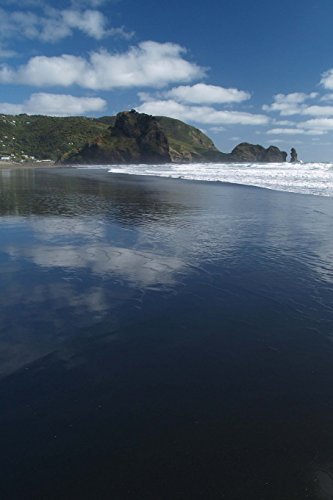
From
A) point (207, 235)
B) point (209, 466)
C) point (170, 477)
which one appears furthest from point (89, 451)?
point (207, 235)

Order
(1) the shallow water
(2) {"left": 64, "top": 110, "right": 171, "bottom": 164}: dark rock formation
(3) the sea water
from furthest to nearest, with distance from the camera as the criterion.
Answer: (2) {"left": 64, "top": 110, "right": 171, "bottom": 164}: dark rock formation
(3) the sea water
(1) the shallow water

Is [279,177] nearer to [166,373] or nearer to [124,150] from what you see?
[166,373]

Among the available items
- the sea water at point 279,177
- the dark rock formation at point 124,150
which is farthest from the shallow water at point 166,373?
the dark rock formation at point 124,150

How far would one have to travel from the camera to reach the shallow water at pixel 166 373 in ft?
11.0

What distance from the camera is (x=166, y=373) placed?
4918mm

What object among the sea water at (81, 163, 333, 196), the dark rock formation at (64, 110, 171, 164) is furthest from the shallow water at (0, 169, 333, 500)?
the dark rock formation at (64, 110, 171, 164)

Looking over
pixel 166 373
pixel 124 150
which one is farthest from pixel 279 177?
pixel 124 150

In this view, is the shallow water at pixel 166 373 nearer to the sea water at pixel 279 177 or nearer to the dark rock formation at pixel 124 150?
the sea water at pixel 279 177

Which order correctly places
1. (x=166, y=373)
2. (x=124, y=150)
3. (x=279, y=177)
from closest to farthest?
(x=166, y=373), (x=279, y=177), (x=124, y=150)

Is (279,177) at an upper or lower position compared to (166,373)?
upper

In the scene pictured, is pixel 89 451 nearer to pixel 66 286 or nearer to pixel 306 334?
pixel 306 334

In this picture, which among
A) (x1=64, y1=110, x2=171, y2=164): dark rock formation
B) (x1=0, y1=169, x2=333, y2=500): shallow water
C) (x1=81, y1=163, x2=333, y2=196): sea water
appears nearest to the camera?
(x1=0, y1=169, x2=333, y2=500): shallow water

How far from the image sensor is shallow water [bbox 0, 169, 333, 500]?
335 cm

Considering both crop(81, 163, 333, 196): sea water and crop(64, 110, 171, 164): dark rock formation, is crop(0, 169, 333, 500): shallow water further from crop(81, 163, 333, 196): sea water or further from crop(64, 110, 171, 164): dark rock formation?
crop(64, 110, 171, 164): dark rock formation
